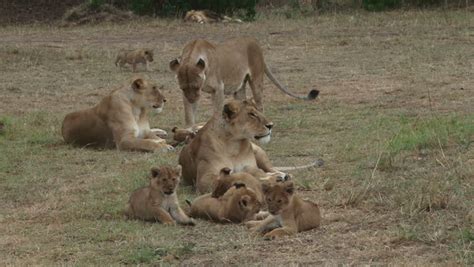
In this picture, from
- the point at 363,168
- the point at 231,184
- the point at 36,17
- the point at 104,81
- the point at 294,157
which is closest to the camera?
the point at 231,184

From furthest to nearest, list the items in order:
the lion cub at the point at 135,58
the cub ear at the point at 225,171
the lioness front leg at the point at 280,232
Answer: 1. the lion cub at the point at 135,58
2. the cub ear at the point at 225,171
3. the lioness front leg at the point at 280,232

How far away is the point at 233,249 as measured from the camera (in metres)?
5.99

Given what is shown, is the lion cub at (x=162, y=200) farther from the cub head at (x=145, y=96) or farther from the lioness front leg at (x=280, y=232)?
the cub head at (x=145, y=96)

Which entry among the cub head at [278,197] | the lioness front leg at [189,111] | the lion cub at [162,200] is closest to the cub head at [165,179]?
the lion cub at [162,200]

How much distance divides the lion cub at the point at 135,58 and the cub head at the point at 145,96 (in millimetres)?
5860

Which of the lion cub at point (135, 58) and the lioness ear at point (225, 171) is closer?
the lioness ear at point (225, 171)

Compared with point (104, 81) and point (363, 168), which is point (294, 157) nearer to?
point (363, 168)

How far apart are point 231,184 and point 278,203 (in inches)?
34.8

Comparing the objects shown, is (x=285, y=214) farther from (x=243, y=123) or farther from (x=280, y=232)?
(x=243, y=123)

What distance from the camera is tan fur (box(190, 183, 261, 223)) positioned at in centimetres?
661

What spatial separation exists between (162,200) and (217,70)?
416cm

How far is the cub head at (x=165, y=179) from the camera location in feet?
21.9

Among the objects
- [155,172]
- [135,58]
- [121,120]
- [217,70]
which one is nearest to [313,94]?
[217,70]

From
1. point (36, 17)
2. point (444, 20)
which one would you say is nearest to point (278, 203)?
point (444, 20)
